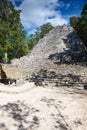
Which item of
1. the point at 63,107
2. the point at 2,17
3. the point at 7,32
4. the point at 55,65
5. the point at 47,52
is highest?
the point at 2,17

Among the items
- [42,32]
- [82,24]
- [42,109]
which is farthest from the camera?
[42,32]

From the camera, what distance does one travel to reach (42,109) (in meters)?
9.41

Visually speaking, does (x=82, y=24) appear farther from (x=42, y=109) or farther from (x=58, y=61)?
(x=42, y=109)

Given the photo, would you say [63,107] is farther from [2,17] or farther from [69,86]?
[2,17]

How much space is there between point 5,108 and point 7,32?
1330cm

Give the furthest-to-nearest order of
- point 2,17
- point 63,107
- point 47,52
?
point 47,52 → point 2,17 → point 63,107

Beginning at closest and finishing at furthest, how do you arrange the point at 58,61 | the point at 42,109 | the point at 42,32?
the point at 42,109, the point at 58,61, the point at 42,32

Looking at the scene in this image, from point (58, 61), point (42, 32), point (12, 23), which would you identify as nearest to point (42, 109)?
point (58, 61)

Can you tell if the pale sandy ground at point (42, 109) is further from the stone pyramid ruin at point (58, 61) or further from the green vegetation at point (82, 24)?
the green vegetation at point (82, 24)

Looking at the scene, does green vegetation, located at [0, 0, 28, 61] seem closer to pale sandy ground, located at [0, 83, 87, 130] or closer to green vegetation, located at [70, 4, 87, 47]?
green vegetation, located at [70, 4, 87, 47]

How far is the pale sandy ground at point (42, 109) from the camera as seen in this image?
7559 millimetres

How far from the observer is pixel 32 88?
1432 centimetres

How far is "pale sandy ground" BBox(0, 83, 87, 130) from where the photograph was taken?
24.8ft

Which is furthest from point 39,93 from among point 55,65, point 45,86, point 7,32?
point 7,32
